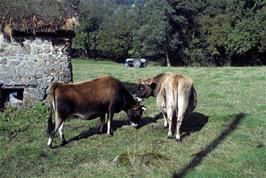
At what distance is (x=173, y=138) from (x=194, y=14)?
52601mm

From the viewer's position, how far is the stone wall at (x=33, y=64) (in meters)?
14.8

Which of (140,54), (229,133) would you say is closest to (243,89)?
(229,133)

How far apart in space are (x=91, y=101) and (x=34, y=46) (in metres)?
3.95

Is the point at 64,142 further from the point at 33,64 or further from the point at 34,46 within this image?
the point at 34,46

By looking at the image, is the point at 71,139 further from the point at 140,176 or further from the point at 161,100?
the point at 140,176

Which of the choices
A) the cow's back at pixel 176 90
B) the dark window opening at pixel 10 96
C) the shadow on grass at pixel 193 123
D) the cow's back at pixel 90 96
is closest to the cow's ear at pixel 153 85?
the cow's back at pixel 90 96

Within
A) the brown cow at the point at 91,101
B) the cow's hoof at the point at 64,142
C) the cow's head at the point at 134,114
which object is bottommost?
the cow's hoof at the point at 64,142

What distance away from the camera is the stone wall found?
14750 millimetres

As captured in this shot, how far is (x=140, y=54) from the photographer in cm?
6359

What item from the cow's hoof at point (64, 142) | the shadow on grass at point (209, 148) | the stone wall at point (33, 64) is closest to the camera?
the shadow on grass at point (209, 148)

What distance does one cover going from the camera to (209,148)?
36.7 ft

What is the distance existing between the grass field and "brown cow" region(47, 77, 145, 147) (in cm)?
53

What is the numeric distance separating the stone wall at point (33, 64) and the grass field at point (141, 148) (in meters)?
0.73

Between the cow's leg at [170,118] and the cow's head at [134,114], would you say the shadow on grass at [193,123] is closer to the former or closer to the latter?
the cow's leg at [170,118]
